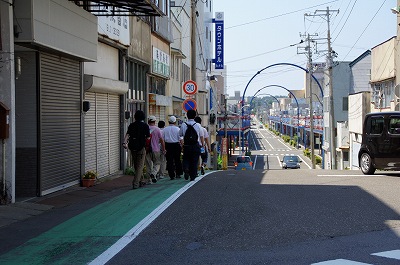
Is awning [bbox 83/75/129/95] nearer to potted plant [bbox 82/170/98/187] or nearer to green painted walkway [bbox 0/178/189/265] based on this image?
potted plant [bbox 82/170/98/187]

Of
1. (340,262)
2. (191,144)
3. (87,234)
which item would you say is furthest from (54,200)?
(340,262)

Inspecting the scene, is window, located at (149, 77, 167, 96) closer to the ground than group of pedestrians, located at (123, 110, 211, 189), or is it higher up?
higher up

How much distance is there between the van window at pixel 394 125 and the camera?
18.0 m

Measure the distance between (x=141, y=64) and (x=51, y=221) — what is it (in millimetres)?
15666

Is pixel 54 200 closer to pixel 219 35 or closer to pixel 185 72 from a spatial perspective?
pixel 185 72

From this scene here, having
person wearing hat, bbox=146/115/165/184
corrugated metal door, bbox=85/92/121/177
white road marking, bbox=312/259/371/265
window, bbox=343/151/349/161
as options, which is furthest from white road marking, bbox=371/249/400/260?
window, bbox=343/151/349/161

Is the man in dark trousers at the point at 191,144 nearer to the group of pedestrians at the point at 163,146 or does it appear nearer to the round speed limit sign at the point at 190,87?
the group of pedestrians at the point at 163,146

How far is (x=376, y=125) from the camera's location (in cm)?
1845

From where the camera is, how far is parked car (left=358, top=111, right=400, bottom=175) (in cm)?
1794

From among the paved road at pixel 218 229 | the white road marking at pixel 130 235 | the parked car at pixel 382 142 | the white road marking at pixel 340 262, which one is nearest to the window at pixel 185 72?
the parked car at pixel 382 142

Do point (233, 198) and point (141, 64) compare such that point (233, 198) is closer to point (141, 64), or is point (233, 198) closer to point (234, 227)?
point (234, 227)

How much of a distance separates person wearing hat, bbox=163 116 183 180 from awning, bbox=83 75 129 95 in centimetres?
235

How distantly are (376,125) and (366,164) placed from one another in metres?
1.28

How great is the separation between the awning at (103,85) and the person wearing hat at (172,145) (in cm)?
235
